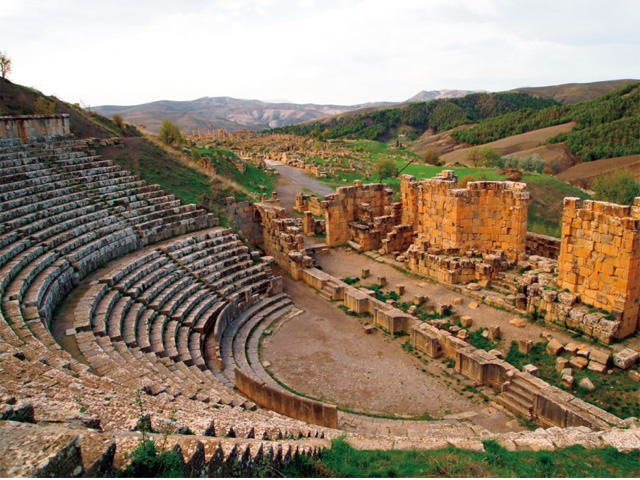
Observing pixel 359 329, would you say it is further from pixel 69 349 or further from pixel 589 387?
pixel 69 349

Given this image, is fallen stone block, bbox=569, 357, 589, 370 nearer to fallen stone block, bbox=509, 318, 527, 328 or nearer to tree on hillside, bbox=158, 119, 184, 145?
fallen stone block, bbox=509, 318, 527, 328

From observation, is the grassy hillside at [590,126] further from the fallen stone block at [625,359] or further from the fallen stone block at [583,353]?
the fallen stone block at [583,353]

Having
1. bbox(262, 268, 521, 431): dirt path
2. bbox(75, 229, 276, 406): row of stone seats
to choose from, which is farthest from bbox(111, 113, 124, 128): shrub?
bbox(262, 268, 521, 431): dirt path

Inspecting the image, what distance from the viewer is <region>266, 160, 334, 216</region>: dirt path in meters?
31.8

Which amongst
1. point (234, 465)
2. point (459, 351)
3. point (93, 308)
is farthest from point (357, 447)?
point (93, 308)

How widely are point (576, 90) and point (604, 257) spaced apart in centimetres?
14550

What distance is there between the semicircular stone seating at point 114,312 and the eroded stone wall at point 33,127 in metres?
0.71

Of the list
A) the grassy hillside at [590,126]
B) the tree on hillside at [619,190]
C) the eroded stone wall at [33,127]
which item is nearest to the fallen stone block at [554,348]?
the eroded stone wall at [33,127]

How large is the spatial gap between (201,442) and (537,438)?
22.1 feet

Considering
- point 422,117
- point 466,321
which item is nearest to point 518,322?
point 466,321

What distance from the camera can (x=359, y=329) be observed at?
17.0m

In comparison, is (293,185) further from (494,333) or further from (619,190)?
(619,190)

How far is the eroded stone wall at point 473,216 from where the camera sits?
1873 centimetres

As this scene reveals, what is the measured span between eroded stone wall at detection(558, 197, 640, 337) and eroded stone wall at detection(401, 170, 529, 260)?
139 inches
